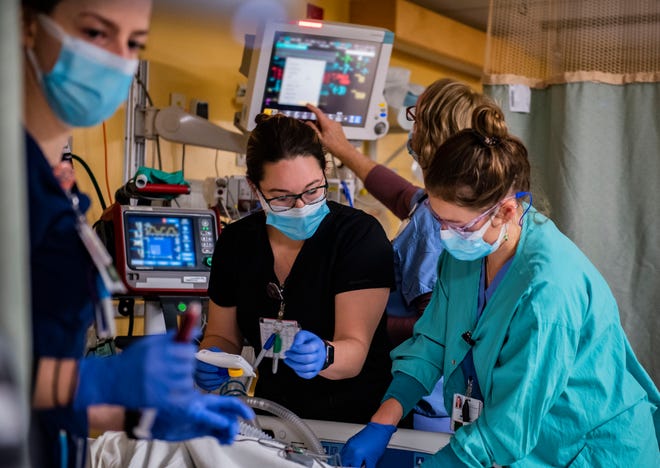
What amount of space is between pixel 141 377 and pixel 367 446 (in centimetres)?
101

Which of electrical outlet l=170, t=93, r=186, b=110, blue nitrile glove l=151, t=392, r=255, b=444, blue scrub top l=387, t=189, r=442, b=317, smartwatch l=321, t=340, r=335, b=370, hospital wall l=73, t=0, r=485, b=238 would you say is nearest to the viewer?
blue nitrile glove l=151, t=392, r=255, b=444

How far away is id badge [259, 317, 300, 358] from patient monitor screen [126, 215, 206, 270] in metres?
0.61

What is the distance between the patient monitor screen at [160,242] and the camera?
2754 mm

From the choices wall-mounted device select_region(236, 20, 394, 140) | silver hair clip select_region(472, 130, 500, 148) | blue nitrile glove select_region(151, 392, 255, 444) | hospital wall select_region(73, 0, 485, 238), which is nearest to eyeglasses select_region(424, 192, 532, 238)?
silver hair clip select_region(472, 130, 500, 148)

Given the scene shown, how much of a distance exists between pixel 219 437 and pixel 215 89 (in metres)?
3.67

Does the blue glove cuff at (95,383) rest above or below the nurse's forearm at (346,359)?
above

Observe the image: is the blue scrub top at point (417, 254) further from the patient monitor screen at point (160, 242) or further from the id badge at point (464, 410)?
the patient monitor screen at point (160, 242)

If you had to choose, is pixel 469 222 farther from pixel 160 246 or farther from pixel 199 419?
pixel 160 246

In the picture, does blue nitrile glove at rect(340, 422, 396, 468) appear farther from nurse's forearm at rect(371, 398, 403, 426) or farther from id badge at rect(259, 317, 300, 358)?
id badge at rect(259, 317, 300, 358)

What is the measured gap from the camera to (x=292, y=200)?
7.41ft

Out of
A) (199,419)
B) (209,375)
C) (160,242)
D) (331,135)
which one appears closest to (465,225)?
(209,375)

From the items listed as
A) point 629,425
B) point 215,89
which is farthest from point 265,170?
point 215,89

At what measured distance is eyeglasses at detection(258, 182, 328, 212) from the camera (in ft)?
7.41

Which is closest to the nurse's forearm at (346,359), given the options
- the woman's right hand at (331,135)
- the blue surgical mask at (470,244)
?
the blue surgical mask at (470,244)
